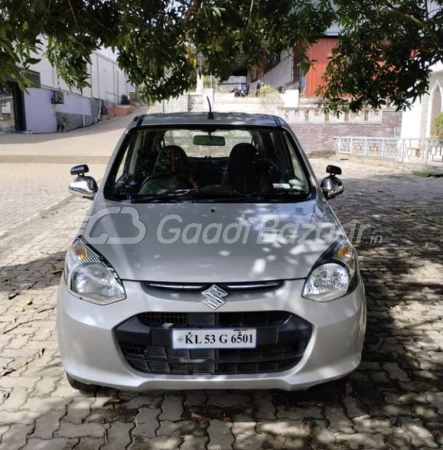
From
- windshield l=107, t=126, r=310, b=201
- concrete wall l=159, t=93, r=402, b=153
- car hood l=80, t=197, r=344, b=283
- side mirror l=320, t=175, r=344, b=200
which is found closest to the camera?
car hood l=80, t=197, r=344, b=283

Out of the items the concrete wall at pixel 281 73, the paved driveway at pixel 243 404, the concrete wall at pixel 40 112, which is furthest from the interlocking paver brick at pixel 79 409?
the concrete wall at pixel 40 112

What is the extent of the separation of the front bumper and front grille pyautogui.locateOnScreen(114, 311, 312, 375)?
1.4 inches

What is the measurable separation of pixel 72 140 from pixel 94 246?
25.4m

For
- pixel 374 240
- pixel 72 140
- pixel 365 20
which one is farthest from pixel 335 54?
pixel 72 140

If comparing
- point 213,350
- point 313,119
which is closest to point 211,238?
point 213,350

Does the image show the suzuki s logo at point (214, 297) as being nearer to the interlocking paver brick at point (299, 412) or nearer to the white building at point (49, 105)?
the interlocking paver brick at point (299, 412)

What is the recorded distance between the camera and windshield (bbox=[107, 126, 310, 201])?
3.72 m

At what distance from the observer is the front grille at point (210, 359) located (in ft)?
8.50

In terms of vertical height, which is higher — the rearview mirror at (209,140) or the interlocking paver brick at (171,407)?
the rearview mirror at (209,140)

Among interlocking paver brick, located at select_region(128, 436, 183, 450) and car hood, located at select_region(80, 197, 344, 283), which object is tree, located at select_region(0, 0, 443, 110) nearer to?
car hood, located at select_region(80, 197, 344, 283)

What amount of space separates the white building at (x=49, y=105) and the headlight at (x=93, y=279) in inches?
951

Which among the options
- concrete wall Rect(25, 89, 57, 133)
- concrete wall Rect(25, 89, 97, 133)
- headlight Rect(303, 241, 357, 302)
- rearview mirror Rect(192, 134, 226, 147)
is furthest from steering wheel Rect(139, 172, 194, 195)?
concrete wall Rect(25, 89, 57, 133)

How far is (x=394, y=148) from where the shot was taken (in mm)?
18188

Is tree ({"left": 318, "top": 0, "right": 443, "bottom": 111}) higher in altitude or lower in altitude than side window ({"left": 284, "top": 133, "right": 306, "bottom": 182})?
higher
